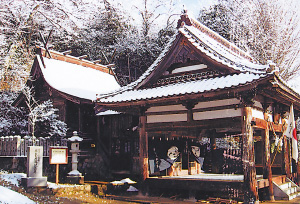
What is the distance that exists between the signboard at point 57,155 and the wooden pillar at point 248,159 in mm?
A: 7632

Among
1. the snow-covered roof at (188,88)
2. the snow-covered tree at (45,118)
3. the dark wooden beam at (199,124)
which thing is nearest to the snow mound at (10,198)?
the snow-covered roof at (188,88)

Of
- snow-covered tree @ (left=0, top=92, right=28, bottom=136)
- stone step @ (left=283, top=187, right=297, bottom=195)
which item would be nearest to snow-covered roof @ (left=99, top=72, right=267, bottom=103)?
stone step @ (left=283, top=187, right=297, bottom=195)

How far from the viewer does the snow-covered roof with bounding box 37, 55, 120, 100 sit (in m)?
18.7

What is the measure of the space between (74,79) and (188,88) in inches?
469

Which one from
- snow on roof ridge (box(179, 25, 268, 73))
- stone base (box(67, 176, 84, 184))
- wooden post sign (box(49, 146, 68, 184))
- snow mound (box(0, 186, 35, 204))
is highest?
snow on roof ridge (box(179, 25, 268, 73))

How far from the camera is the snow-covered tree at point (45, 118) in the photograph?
704 inches

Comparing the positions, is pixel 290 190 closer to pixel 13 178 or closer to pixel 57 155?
pixel 57 155

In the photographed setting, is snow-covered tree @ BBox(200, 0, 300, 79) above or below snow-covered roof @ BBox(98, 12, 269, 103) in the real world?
above

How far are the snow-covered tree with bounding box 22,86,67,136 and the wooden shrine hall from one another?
6.04 m

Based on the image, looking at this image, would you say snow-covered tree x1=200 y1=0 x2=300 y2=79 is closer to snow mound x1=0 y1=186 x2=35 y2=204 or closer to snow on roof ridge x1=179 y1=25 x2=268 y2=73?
snow on roof ridge x1=179 y1=25 x2=268 y2=73

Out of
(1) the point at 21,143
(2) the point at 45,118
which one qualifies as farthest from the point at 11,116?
(1) the point at 21,143

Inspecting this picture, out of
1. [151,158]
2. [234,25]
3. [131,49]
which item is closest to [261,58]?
[234,25]

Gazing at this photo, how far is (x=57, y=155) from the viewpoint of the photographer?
12.9 meters

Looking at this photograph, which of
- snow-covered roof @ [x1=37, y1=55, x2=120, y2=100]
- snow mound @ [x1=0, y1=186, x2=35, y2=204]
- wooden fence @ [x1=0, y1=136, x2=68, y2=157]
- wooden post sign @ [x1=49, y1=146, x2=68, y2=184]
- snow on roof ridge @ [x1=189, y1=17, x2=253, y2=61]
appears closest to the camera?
snow mound @ [x1=0, y1=186, x2=35, y2=204]
